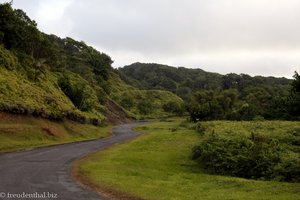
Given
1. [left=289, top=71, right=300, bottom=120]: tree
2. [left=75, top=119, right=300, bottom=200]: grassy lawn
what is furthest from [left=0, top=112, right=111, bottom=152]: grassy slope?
[left=289, top=71, right=300, bottom=120]: tree

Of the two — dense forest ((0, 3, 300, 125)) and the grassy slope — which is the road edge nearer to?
the grassy slope

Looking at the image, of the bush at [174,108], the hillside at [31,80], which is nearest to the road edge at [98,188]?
the hillside at [31,80]

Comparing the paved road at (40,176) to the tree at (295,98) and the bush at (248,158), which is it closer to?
the bush at (248,158)

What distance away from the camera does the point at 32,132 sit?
50.9m

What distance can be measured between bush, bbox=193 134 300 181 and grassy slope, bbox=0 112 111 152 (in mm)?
20145

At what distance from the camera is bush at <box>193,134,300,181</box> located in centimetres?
2720

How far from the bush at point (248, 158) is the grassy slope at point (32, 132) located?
2014 cm

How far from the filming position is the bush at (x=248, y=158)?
2720 cm

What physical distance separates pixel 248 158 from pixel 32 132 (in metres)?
30.0

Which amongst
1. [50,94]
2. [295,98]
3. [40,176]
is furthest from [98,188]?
[50,94]

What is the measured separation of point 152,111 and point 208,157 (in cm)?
12997

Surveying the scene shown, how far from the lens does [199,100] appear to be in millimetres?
121250

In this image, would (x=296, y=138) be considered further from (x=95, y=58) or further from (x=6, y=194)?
(x=95, y=58)

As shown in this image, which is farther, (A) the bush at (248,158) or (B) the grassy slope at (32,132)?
(B) the grassy slope at (32,132)
